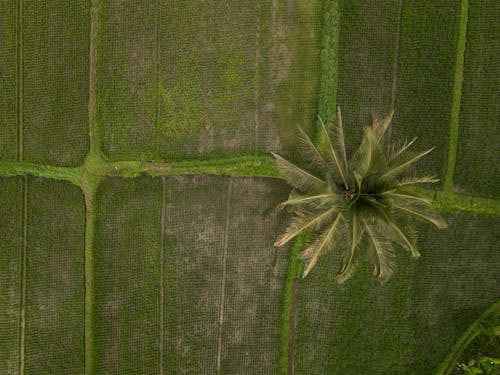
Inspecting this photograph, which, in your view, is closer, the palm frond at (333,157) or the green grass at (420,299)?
the palm frond at (333,157)

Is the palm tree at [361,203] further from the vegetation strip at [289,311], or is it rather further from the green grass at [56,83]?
the green grass at [56,83]

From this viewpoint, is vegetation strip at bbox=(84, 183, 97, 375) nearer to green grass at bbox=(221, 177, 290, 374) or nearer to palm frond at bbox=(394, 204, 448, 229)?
green grass at bbox=(221, 177, 290, 374)

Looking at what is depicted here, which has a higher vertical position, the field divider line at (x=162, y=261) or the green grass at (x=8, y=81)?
the green grass at (x=8, y=81)

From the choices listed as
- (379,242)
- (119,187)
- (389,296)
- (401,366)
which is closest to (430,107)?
(379,242)

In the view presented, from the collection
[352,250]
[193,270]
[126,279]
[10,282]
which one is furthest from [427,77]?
[10,282]

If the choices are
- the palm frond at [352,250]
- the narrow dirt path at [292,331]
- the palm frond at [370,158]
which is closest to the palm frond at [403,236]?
the palm frond at [352,250]

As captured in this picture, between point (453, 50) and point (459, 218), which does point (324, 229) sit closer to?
point (459, 218)
